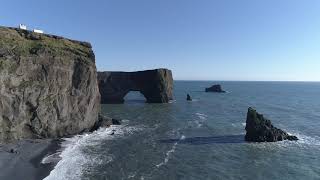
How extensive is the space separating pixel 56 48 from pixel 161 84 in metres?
62.0

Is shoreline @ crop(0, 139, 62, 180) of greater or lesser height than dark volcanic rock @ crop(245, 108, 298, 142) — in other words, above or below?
below

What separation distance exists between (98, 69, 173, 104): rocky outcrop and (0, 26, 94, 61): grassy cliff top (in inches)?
1905

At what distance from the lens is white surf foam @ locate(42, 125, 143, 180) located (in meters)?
47.2

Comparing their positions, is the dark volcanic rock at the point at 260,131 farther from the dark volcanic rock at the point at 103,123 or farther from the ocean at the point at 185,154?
the dark volcanic rock at the point at 103,123

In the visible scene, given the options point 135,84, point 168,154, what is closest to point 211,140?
point 168,154

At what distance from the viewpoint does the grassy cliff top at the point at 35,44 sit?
61.3 meters

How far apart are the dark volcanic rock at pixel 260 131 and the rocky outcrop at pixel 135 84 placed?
209 ft

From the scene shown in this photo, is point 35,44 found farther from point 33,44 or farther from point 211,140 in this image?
point 211,140

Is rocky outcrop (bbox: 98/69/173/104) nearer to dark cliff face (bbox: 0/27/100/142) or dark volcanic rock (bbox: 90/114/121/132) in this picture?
dark volcanic rock (bbox: 90/114/121/132)

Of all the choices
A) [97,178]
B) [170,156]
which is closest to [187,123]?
[170,156]

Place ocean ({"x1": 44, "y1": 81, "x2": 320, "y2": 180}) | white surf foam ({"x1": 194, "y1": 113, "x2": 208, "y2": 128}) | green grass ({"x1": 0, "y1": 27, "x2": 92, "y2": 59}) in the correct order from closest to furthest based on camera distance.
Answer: ocean ({"x1": 44, "y1": 81, "x2": 320, "y2": 180}) < green grass ({"x1": 0, "y1": 27, "x2": 92, "y2": 59}) < white surf foam ({"x1": 194, "y1": 113, "x2": 208, "y2": 128})

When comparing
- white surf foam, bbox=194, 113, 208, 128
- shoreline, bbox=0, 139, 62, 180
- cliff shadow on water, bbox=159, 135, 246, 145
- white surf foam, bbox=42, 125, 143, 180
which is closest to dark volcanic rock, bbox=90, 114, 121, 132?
white surf foam, bbox=42, 125, 143, 180

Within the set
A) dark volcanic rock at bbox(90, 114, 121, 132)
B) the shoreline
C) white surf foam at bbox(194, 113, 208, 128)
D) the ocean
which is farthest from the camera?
white surf foam at bbox(194, 113, 208, 128)

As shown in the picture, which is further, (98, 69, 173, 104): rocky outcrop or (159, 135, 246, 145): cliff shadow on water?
(98, 69, 173, 104): rocky outcrop
